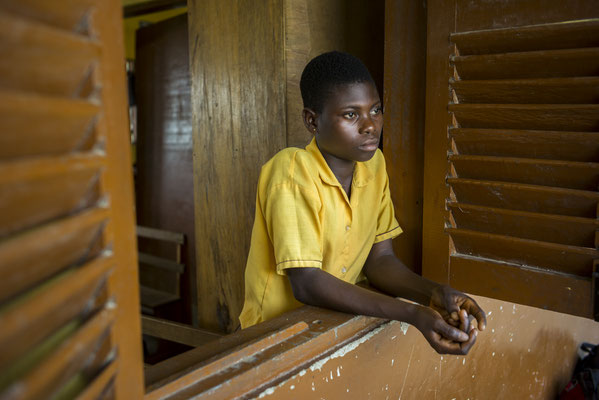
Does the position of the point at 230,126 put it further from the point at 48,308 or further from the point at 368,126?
the point at 48,308

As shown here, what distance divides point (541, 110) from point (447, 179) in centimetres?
33

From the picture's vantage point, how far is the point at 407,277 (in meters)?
1.50

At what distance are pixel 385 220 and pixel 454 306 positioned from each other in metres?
0.45

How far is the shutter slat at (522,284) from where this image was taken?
138 cm

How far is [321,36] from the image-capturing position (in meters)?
1.89

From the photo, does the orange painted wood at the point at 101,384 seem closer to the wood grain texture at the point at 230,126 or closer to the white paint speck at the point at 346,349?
the white paint speck at the point at 346,349

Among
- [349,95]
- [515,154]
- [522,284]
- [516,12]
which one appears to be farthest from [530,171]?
[349,95]

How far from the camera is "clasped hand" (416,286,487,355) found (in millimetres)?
1125

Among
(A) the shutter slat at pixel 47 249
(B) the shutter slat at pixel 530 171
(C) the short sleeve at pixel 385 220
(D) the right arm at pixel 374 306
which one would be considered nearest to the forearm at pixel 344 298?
(D) the right arm at pixel 374 306

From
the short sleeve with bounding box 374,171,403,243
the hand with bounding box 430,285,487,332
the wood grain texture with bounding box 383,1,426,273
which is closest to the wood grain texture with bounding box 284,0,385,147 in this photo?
the wood grain texture with bounding box 383,1,426,273

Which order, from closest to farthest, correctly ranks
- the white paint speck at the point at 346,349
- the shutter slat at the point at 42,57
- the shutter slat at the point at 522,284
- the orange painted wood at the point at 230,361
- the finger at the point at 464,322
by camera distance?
the shutter slat at the point at 42,57, the orange painted wood at the point at 230,361, the white paint speck at the point at 346,349, the finger at the point at 464,322, the shutter slat at the point at 522,284

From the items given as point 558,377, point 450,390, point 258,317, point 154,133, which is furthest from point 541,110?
point 154,133

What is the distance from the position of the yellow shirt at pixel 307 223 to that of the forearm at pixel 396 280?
0.05 m

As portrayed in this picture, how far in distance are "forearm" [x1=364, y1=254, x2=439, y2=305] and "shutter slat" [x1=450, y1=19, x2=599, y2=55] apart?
2.21 ft
